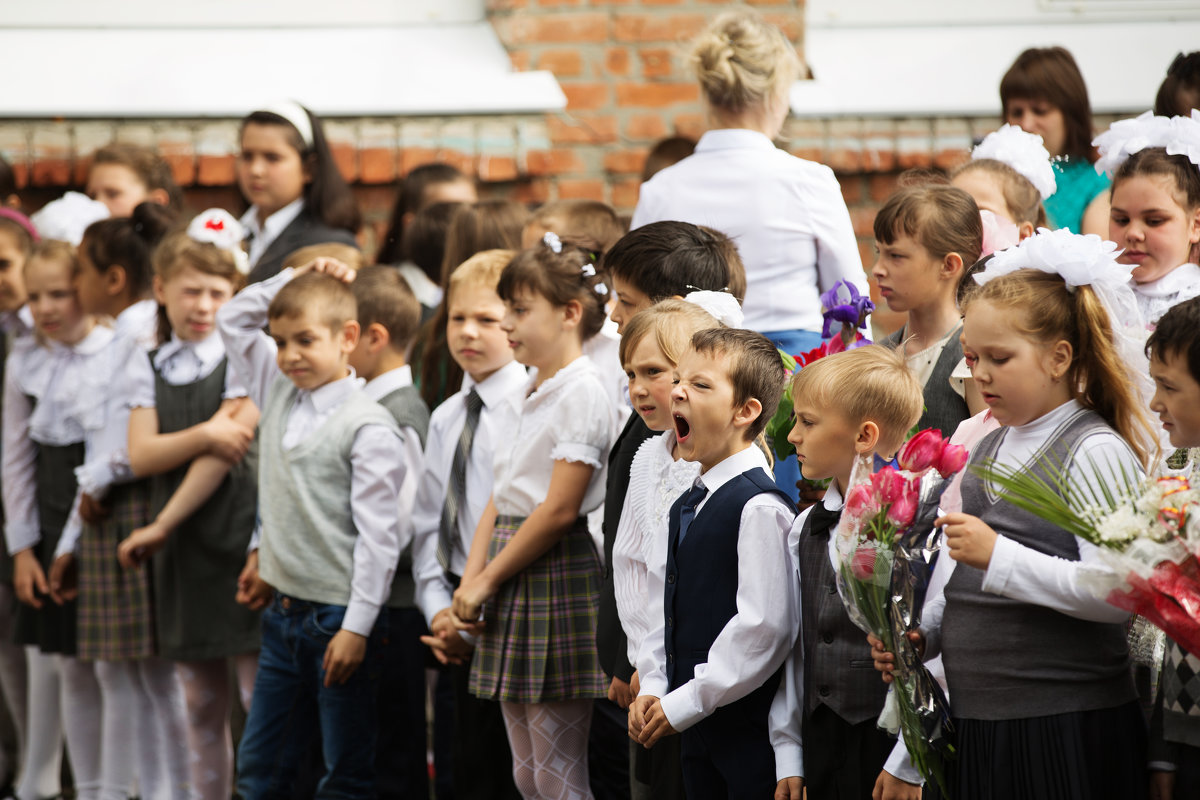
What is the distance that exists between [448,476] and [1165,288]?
1997 millimetres

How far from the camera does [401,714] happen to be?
13.7ft

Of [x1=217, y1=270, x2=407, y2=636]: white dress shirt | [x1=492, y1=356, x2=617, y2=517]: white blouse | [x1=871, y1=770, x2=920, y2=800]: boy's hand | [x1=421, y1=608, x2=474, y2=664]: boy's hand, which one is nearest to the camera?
[x1=871, y1=770, x2=920, y2=800]: boy's hand

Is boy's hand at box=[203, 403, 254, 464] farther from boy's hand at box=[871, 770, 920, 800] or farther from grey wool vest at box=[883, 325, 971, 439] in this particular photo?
boy's hand at box=[871, 770, 920, 800]

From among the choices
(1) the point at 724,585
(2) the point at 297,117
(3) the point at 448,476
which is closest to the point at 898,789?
(1) the point at 724,585

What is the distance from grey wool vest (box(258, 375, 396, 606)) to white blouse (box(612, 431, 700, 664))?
1.08 metres

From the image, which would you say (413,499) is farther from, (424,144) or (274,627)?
(424,144)

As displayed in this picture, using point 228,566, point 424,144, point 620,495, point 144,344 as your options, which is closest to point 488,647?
point 620,495

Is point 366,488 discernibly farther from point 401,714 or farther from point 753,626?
point 753,626

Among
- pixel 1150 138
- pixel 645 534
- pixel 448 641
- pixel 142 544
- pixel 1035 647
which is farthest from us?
pixel 142 544

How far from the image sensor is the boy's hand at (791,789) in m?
2.59

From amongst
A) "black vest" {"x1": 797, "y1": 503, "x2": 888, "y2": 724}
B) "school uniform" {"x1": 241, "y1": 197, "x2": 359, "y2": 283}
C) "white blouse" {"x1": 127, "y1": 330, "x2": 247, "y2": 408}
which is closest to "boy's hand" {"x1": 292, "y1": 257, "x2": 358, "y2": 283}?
"white blouse" {"x1": 127, "y1": 330, "x2": 247, "y2": 408}

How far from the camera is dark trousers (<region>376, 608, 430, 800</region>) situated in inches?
164

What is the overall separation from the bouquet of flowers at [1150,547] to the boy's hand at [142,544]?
3.11 m

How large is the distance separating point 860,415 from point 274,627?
2.06 metres
